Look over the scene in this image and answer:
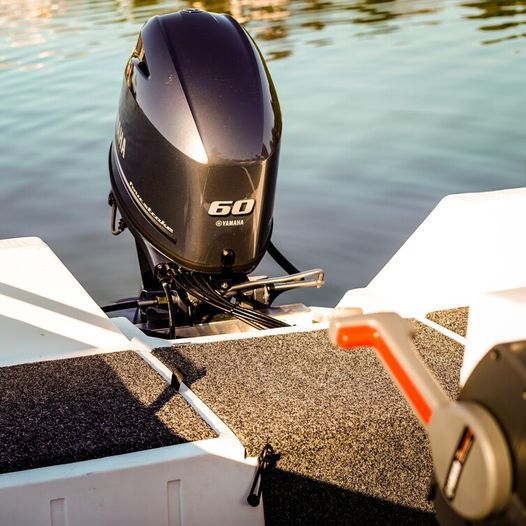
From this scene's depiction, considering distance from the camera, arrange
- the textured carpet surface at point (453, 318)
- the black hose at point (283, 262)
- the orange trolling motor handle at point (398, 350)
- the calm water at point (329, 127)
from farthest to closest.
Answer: the calm water at point (329, 127), the black hose at point (283, 262), the textured carpet surface at point (453, 318), the orange trolling motor handle at point (398, 350)

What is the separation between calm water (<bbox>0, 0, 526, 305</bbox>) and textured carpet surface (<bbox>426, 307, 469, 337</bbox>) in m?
1.86

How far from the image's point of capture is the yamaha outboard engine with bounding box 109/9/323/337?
7.23ft

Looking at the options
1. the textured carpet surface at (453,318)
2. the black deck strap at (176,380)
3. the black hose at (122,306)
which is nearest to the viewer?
the black deck strap at (176,380)

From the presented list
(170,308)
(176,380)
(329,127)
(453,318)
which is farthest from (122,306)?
(329,127)

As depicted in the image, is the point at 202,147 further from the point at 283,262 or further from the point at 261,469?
the point at 261,469

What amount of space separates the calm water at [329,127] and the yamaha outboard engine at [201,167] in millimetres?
1775

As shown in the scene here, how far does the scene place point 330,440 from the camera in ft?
5.42

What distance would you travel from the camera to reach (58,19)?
479 inches

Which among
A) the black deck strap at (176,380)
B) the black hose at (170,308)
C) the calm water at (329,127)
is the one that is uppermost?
the black deck strap at (176,380)

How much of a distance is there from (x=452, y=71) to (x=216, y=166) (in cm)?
648

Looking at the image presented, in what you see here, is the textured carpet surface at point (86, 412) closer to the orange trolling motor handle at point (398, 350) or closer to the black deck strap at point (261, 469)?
the black deck strap at point (261, 469)

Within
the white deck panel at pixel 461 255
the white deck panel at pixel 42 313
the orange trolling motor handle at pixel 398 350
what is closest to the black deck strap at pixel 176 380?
the white deck panel at pixel 42 313

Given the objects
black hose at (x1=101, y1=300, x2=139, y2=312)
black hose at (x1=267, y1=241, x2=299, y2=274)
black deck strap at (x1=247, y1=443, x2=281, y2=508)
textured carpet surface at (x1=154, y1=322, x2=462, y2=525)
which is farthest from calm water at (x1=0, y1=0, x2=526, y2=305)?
black deck strap at (x1=247, y1=443, x2=281, y2=508)

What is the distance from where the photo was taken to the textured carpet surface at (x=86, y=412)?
5.12 ft
